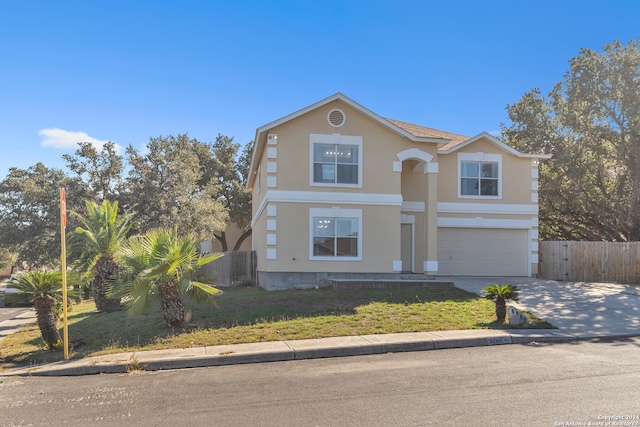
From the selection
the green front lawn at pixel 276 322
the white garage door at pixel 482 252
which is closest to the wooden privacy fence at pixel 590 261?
the white garage door at pixel 482 252

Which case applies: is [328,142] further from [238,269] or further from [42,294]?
[42,294]

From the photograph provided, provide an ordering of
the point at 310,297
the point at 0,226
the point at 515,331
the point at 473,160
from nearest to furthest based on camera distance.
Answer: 1. the point at 515,331
2. the point at 310,297
3. the point at 473,160
4. the point at 0,226

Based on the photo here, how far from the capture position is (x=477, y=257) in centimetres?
1995

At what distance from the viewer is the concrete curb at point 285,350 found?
25.9 feet

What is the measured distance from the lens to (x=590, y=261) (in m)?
19.9

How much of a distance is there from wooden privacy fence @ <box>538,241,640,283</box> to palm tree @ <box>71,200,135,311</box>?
56.7 ft

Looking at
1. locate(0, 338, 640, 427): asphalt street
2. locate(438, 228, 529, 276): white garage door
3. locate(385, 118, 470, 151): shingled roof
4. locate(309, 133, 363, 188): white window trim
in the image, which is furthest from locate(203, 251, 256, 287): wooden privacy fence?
locate(0, 338, 640, 427): asphalt street

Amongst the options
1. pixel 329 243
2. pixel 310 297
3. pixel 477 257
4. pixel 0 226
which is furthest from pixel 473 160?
pixel 0 226

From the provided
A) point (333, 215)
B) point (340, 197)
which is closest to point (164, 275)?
point (333, 215)

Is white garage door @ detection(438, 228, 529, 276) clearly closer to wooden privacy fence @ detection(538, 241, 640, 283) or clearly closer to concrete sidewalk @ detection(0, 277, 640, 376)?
wooden privacy fence @ detection(538, 241, 640, 283)

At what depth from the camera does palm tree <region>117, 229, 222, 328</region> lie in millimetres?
9914

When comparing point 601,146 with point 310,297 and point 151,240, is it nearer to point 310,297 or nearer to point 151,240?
point 310,297

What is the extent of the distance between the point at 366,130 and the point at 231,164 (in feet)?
74.9

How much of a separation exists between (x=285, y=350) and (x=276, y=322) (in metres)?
2.51
